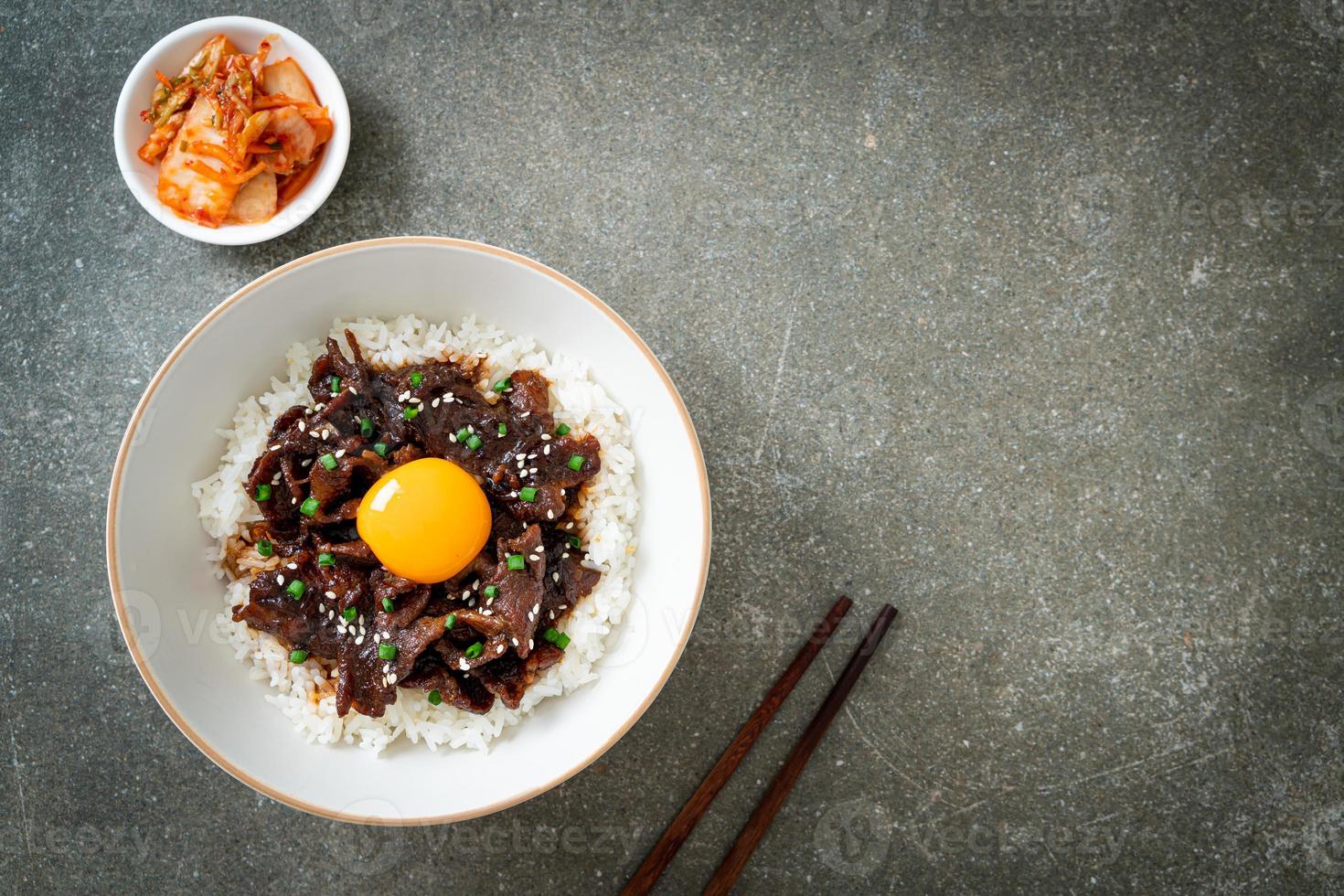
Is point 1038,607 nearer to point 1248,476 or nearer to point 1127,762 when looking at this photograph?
point 1127,762

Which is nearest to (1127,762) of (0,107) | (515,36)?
(515,36)

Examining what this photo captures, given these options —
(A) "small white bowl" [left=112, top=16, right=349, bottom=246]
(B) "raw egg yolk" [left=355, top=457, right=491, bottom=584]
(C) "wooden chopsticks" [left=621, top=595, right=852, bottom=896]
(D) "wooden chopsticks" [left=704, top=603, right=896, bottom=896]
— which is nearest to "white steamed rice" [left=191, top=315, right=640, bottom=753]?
(B) "raw egg yolk" [left=355, top=457, right=491, bottom=584]

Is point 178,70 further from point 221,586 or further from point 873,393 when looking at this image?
point 873,393

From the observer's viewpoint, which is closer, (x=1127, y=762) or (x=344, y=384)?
(x=344, y=384)

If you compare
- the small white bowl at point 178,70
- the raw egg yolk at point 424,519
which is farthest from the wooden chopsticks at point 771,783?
the small white bowl at point 178,70

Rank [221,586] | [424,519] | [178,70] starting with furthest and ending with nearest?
[178,70] < [221,586] < [424,519]

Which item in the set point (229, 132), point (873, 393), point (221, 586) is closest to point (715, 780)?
point (873, 393)
